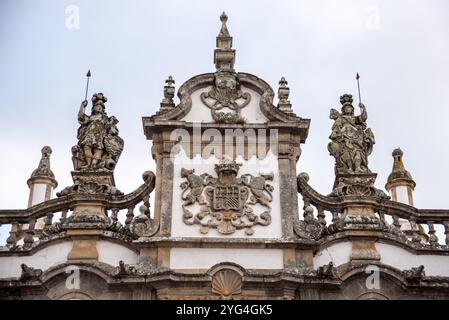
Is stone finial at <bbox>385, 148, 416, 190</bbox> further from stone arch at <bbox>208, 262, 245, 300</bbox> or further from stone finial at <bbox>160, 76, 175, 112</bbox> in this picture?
stone arch at <bbox>208, 262, 245, 300</bbox>

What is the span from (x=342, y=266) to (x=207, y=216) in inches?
102

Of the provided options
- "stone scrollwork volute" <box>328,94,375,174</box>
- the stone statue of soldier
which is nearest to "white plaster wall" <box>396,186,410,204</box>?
"stone scrollwork volute" <box>328,94,375,174</box>

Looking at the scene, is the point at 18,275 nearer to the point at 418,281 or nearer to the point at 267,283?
the point at 267,283

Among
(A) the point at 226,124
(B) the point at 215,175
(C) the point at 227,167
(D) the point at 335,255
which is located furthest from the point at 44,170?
(D) the point at 335,255

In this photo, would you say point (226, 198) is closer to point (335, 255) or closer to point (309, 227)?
point (309, 227)

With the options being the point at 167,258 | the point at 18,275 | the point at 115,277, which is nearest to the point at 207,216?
the point at 167,258

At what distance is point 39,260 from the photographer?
46.3 feet

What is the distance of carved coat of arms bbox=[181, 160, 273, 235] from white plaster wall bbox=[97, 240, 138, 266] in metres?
1.16

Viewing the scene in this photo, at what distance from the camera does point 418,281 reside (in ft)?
44.6

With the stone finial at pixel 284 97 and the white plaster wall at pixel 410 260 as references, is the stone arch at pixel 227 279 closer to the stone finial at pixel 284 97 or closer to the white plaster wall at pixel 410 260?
the white plaster wall at pixel 410 260

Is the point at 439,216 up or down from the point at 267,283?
up
